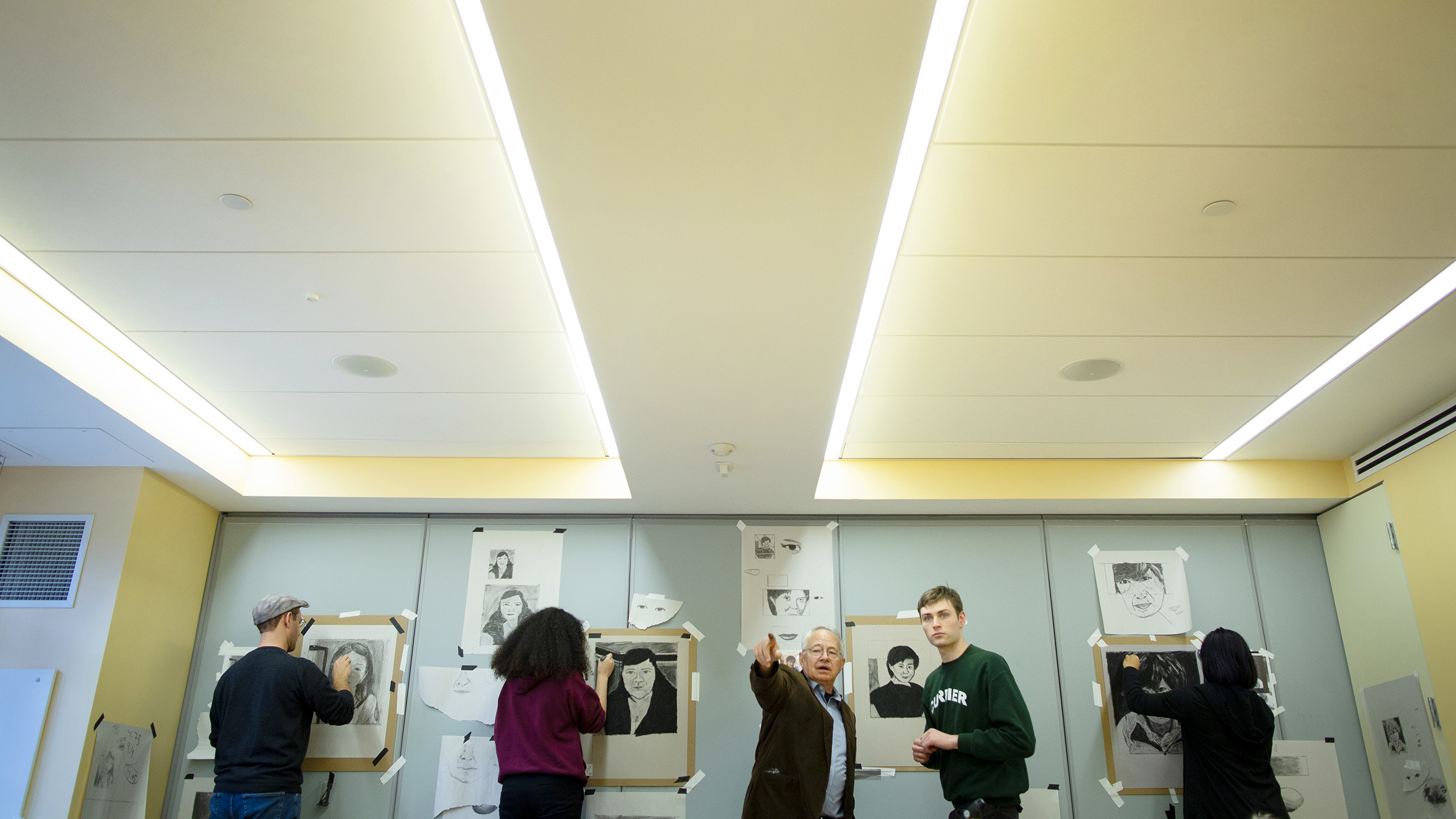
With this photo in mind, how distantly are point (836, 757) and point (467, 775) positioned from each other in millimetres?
1783

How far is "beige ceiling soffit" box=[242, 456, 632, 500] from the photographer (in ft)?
15.1

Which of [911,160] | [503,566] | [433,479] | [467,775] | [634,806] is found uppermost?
[911,160]

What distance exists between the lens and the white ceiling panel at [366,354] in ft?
11.2

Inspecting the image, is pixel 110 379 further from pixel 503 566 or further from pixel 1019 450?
pixel 1019 450

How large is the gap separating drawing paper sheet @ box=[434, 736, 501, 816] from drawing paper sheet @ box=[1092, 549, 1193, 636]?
311 cm

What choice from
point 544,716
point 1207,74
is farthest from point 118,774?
point 1207,74

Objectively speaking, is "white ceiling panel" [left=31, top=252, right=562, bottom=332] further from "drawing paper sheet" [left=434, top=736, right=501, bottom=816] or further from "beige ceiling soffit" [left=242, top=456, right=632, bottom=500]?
"drawing paper sheet" [left=434, top=736, right=501, bottom=816]

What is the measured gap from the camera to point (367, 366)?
3.64m

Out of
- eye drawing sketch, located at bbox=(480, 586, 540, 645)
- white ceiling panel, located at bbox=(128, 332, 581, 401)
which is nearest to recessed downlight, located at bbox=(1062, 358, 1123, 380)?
white ceiling panel, located at bbox=(128, 332, 581, 401)

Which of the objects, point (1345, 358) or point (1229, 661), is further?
point (1229, 661)

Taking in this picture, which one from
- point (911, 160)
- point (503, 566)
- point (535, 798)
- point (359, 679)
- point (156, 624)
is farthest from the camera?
point (503, 566)

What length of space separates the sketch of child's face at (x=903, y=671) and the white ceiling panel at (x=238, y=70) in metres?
3.34

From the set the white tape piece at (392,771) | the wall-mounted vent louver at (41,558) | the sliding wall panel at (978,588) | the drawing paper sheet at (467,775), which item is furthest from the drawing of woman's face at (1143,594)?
the wall-mounted vent louver at (41,558)

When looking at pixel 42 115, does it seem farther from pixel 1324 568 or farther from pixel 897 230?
pixel 1324 568
